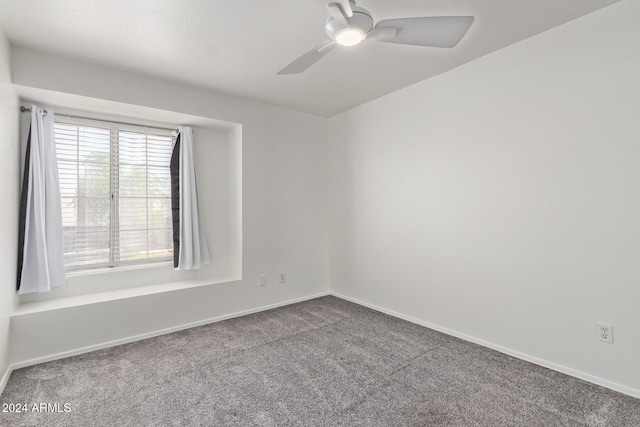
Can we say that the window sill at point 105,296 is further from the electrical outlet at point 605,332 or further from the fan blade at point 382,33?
the electrical outlet at point 605,332

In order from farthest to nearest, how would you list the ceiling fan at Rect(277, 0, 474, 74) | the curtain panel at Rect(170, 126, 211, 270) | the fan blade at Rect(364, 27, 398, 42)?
the curtain panel at Rect(170, 126, 211, 270)
the fan blade at Rect(364, 27, 398, 42)
the ceiling fan at Rect(277, 0, 474, 74)

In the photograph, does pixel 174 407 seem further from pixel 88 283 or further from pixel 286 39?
pixel 286 39

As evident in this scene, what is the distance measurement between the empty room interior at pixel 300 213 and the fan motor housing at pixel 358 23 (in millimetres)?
19

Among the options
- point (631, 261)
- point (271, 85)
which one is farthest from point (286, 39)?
point (631, 261)

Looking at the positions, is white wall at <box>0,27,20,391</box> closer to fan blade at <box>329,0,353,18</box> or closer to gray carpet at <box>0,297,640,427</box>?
gray carpet at <box>0,297,640,427</box>

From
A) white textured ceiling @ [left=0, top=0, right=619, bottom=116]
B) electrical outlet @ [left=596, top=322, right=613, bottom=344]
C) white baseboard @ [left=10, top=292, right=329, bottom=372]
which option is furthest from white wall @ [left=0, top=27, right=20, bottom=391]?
electrical outlet @ [left=596, top=322, right=613, bottom=344]

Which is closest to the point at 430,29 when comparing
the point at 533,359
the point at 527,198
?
the point at 527,198

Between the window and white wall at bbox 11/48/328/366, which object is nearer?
white wall at bbox 11/48/328/366

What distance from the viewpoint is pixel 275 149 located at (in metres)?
3.85

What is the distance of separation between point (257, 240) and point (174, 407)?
6.61 feet

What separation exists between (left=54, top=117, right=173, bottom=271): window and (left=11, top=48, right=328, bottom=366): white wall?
447mm

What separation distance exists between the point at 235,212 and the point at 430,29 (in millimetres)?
2772

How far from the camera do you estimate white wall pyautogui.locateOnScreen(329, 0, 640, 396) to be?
1.99 meters

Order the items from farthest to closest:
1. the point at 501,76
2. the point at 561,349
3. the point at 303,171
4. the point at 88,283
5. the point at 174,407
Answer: the point at 303,171 < the point at 88,283 < the point at 501,76 < the point at 561,349 < the point at 174,407
